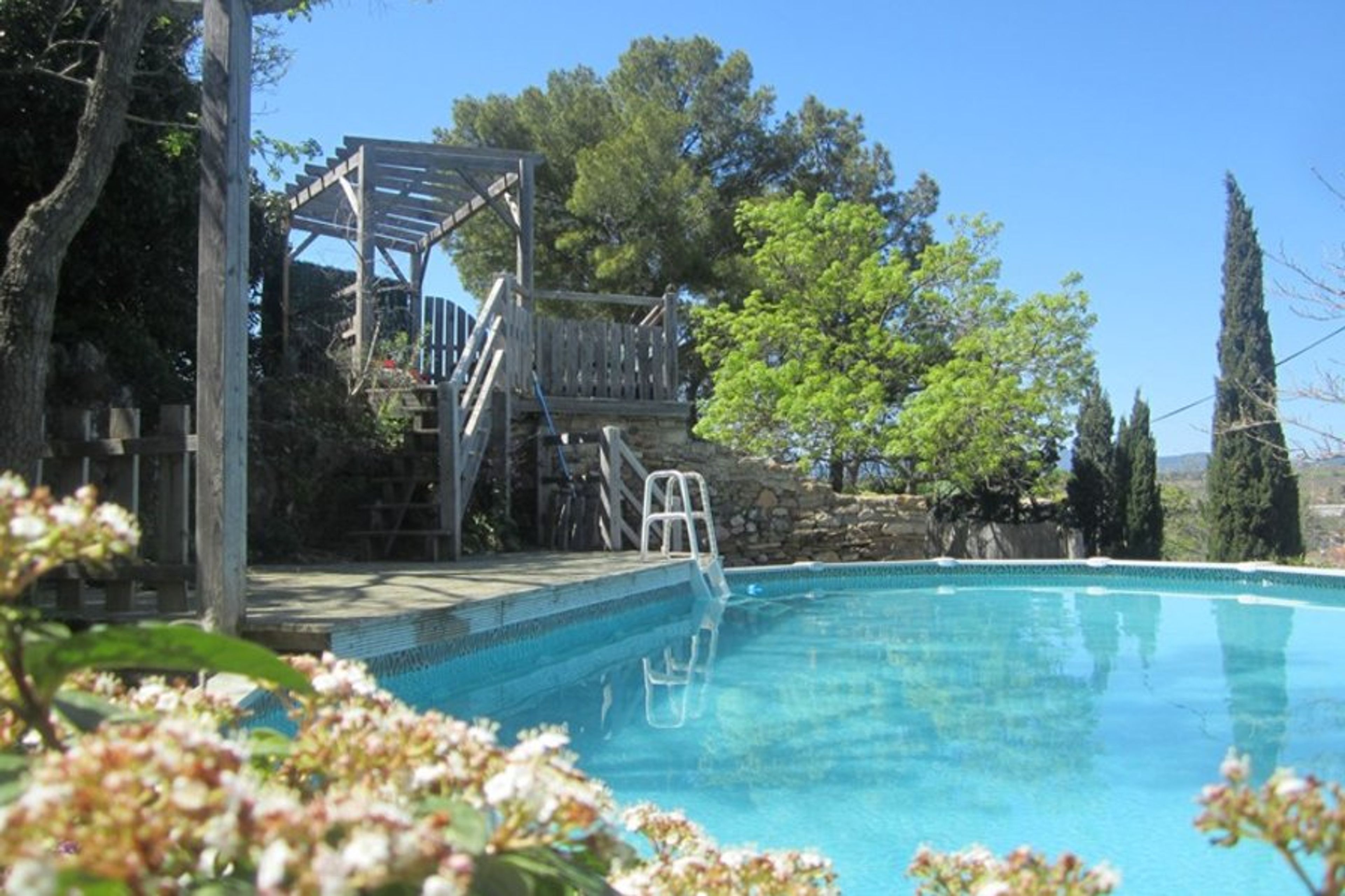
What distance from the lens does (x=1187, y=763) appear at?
448 cm

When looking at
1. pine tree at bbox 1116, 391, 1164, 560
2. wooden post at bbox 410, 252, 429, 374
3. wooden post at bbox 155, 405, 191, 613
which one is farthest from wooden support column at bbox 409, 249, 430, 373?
pine tree at bbox 1116, 391, 1164, 560

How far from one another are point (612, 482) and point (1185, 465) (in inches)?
679

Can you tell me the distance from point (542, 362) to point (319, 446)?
10.4 feet

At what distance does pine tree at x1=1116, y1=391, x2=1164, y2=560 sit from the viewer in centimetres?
1557

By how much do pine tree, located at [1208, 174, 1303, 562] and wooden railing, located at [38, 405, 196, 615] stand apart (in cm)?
1423

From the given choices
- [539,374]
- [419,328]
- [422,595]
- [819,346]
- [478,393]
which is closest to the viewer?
[422,595]

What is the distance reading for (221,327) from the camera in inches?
164

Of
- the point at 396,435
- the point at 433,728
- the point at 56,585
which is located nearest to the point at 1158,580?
the point at 396,435

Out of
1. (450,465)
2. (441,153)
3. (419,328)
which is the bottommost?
(450,465)

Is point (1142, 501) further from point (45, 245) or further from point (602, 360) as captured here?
point (45, 245)

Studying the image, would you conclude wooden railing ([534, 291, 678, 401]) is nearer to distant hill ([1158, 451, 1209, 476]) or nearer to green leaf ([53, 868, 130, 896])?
distant hill ([1158, 451, 1209, 476])

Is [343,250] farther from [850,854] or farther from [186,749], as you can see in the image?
[186,749]

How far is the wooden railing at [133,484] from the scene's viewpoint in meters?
4.57

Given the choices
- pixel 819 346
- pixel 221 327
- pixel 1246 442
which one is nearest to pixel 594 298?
pixel 819 346
